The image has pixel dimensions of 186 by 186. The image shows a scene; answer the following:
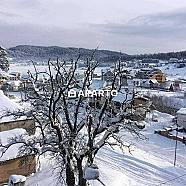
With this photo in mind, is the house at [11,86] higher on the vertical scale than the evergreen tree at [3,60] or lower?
lower

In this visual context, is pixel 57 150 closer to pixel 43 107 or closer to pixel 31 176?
pixel 43 107

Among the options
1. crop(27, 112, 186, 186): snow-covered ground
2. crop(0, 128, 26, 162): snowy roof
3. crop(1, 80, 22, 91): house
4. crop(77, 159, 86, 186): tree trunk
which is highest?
crop(77, 159, 86, 186): tree trunk

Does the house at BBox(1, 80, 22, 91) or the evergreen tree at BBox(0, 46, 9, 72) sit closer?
the house at BBox(1, 80, 22, 91)

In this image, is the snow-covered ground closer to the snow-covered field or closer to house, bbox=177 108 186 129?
the snow-covered field

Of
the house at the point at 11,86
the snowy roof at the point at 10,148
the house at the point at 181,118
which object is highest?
the snowy roof at the point at 10,148

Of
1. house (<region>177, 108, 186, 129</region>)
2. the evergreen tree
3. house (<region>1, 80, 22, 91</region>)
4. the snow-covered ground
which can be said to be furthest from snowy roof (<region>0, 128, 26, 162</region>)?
the evergreen tree

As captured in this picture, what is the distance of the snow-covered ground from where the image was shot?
24.3 meters

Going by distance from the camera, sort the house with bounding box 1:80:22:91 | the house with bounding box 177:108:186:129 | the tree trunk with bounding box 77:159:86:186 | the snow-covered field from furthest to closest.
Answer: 1. the house with bounding box 1:80:22:91
2. the house with bounding box 177:108:186:129
3. the snow-covered field
4. the tree trunk with bounding box 77:159:86:186

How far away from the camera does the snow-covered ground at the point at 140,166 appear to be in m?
24.3

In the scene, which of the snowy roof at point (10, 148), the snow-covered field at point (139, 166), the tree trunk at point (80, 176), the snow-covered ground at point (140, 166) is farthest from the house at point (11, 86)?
the tree trunk at point (80, 176)

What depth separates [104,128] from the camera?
17906 mm

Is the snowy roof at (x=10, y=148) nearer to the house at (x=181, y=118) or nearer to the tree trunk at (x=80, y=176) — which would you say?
the tree trunk at (x=80, y=176)

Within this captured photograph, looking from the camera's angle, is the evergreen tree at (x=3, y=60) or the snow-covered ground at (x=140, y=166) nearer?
the snow-covered ground at (x=140, y=166)

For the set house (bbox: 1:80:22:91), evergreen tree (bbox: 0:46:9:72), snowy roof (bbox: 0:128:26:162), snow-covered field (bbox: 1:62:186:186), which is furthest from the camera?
A: evergreen tree (bbox: 0:46:9:72)
